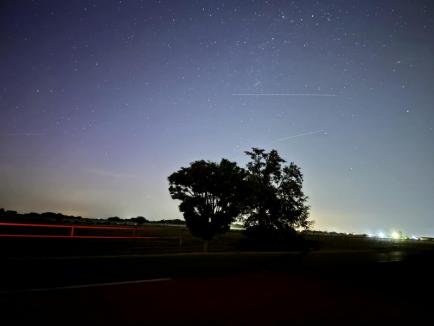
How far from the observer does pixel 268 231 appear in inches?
1382

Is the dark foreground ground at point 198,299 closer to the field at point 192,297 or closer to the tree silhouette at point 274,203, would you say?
the field at point 192,297

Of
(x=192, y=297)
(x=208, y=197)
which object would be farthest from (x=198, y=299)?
(x=208, y=197)

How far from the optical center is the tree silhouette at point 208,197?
33.2 metres

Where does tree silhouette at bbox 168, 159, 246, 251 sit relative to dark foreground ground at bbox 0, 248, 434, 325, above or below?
above

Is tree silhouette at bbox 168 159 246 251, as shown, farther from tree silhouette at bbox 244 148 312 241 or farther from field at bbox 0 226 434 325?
field at bbox 0 226 434 325

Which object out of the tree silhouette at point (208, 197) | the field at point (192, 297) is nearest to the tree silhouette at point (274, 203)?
the tree silhouette at point (208, 197)

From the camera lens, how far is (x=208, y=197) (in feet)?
111

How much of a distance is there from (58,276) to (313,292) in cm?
606

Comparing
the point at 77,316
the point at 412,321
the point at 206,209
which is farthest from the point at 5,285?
the point at 206,209

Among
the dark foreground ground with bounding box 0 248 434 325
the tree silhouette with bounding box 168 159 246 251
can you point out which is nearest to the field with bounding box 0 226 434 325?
the dark foreground ground with bounding box 0 248 434 325

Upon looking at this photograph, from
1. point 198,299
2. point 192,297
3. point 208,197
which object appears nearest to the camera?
point 198,299

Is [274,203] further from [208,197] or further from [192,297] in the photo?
[192,297]

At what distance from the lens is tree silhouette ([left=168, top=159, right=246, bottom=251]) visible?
33.2m

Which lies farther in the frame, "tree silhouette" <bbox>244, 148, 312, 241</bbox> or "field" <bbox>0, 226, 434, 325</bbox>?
"tree silhouette" <bbox>244, 148, 312, 241</bbox>
